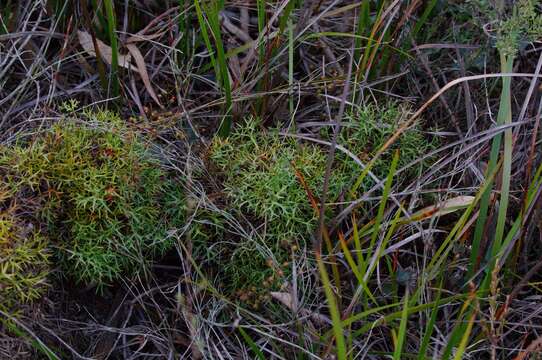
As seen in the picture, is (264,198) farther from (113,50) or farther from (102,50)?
(102,50)

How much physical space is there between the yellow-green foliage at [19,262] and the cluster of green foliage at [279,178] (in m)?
0.39

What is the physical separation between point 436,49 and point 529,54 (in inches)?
11.9

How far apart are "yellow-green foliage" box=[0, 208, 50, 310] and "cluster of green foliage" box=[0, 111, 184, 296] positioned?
0.14 feet

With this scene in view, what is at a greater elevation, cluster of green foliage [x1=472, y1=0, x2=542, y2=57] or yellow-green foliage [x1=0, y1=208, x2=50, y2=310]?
cluster of green foliage [x1=472, y1=0, x2=542, y2=57]

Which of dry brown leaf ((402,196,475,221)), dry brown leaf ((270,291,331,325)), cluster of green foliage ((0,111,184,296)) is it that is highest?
dry brown leaf ((402,196,475,221))

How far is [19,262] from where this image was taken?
4.32ft

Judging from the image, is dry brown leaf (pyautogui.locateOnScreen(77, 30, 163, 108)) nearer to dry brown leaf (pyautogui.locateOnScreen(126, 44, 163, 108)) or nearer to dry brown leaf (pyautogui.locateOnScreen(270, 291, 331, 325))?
dry brown leaf (pyautogui.locateOnScreen(126, 44, 163, 108))

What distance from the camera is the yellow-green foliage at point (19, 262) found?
4.28 feet

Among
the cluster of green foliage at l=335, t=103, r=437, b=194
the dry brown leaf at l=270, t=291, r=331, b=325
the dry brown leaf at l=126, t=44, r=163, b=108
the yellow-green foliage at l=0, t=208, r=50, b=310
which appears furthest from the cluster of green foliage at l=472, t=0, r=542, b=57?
the yellow-green foliage at l=0, t=208, r=50, b=310

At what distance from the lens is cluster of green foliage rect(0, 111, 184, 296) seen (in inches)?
55.4

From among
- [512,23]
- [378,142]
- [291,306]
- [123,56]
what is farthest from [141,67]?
[512,23]

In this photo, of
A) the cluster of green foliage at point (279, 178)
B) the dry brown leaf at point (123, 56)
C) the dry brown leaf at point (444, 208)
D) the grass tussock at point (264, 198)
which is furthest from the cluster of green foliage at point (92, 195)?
the dry brown leaf at point (444, 208)

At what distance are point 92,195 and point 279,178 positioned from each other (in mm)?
390

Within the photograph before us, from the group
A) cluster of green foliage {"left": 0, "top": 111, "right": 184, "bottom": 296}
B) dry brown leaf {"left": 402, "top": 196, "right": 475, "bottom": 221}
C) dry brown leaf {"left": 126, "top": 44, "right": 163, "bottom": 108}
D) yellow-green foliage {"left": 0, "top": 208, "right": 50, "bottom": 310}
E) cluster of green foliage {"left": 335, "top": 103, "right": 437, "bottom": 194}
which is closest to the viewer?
yellow-green foliage {"left": 0, "top": 208, "right": 50, "bottom": 310}
